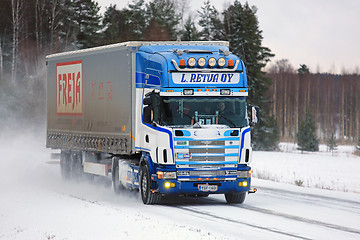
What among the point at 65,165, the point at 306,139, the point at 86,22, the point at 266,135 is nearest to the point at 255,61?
the point at 266,135

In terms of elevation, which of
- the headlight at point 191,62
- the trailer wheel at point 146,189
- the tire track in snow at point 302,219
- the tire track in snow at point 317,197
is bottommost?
the tire track in snow at point 317,197

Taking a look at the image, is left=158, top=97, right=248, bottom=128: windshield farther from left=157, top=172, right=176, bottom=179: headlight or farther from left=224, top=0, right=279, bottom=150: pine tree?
left=224, top=0, right=279, bottom=150: pine tree

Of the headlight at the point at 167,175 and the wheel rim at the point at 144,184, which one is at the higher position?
the headlight at the point at 167,175

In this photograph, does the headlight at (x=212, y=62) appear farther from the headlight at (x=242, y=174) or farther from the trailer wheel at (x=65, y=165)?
the trailer wheel at (x=65, y=165)

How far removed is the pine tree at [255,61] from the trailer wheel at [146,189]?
131ft

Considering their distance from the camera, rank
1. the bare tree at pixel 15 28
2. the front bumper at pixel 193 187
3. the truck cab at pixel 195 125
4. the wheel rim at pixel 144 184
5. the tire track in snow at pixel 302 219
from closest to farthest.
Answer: the tire track in snow at pixel 302 219
the truck cab at pixel 195 125
the front bumper at pixel 193 187
the wheel rim at pixel 144 184
the bare tree at pixel 15 28

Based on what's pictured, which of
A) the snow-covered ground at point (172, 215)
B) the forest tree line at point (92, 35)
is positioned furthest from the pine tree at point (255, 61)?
the snow-covered ground at point (172, 215)

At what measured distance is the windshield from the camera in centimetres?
1650

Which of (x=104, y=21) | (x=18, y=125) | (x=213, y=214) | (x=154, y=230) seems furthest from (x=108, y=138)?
(x=104, y=21)

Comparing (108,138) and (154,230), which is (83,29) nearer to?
(108,138)

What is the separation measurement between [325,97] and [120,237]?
4230 inches

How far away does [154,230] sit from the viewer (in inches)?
493

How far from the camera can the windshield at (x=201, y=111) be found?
16500 mm

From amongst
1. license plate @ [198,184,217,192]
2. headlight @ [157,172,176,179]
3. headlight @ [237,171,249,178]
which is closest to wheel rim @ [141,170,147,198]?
headlight @ [157,172,176,179]
